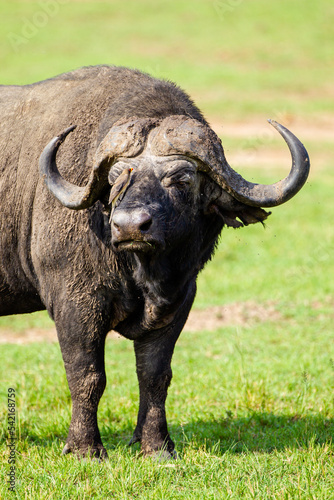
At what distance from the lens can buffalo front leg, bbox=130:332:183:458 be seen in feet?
17.4

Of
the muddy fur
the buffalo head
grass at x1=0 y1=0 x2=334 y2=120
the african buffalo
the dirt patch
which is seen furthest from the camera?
grass at x1=0 y1=0 x2=334 y2=120

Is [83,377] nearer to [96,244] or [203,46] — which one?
[96,244]

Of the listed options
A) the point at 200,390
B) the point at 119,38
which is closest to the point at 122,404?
the point at 200,390

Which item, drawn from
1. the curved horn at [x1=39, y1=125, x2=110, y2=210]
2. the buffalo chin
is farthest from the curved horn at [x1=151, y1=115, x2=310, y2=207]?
the buffalo chin

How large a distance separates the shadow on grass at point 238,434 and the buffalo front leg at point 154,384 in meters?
0.19

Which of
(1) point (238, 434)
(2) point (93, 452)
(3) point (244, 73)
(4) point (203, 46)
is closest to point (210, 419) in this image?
(1) point (238, 434)

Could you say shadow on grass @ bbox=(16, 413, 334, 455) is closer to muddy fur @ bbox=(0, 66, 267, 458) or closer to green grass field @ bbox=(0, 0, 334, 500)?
green grass field @ bbox=(0, 0, 334, 500)

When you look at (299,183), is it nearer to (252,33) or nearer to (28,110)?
(28,110)

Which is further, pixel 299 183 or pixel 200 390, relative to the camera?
pixel 200 390

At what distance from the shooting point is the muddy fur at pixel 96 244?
482cm

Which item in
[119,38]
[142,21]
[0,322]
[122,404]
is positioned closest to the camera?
[122,404]

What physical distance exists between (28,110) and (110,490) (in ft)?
9.00

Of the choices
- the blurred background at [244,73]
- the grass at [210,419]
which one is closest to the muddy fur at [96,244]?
the grass at [210,419]

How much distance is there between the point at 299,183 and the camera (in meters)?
4.61
